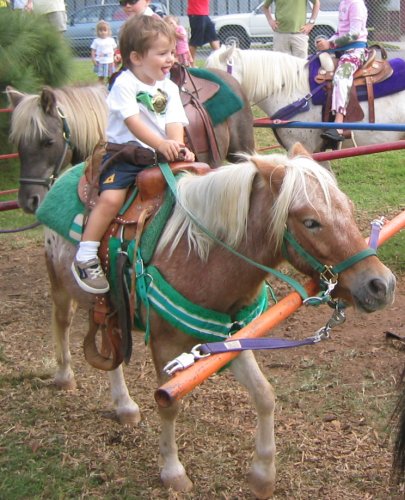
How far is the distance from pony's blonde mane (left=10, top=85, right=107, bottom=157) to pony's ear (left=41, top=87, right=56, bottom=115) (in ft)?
0.13

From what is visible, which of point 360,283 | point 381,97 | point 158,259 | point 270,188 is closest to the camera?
point 360,283

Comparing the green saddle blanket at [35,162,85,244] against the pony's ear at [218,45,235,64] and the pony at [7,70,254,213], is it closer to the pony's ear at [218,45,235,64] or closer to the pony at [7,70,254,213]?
the pony at [7,70,254,213]

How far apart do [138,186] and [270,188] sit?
646 millimetres

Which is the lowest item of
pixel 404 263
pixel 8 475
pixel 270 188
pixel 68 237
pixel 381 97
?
pixel 404 263

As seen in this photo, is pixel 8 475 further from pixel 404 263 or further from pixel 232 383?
pixel 404 263

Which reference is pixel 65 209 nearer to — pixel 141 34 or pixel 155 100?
Result: pixel 155 100

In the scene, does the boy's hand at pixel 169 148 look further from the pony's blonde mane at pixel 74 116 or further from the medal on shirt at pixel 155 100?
the pony's blonde mane at pixel 74 116

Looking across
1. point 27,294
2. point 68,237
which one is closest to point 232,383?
point 68,237

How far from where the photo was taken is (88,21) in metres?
16.3

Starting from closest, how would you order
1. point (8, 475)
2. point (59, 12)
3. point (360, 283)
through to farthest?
point (360, 283) < point (8, 475) < point (59, 12)

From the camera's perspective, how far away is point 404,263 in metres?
5.45

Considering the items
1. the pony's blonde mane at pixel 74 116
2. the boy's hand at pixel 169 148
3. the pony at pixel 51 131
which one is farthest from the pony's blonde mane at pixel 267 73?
the boy's hand at pixel 169 148

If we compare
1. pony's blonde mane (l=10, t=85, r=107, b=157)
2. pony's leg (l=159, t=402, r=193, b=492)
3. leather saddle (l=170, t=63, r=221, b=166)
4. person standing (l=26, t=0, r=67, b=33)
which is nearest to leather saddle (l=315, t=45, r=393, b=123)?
leather saddle (l=170, t=63, r=221, b=166)

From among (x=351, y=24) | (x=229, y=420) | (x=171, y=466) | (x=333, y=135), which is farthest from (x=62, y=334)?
(x=351, y=24)
